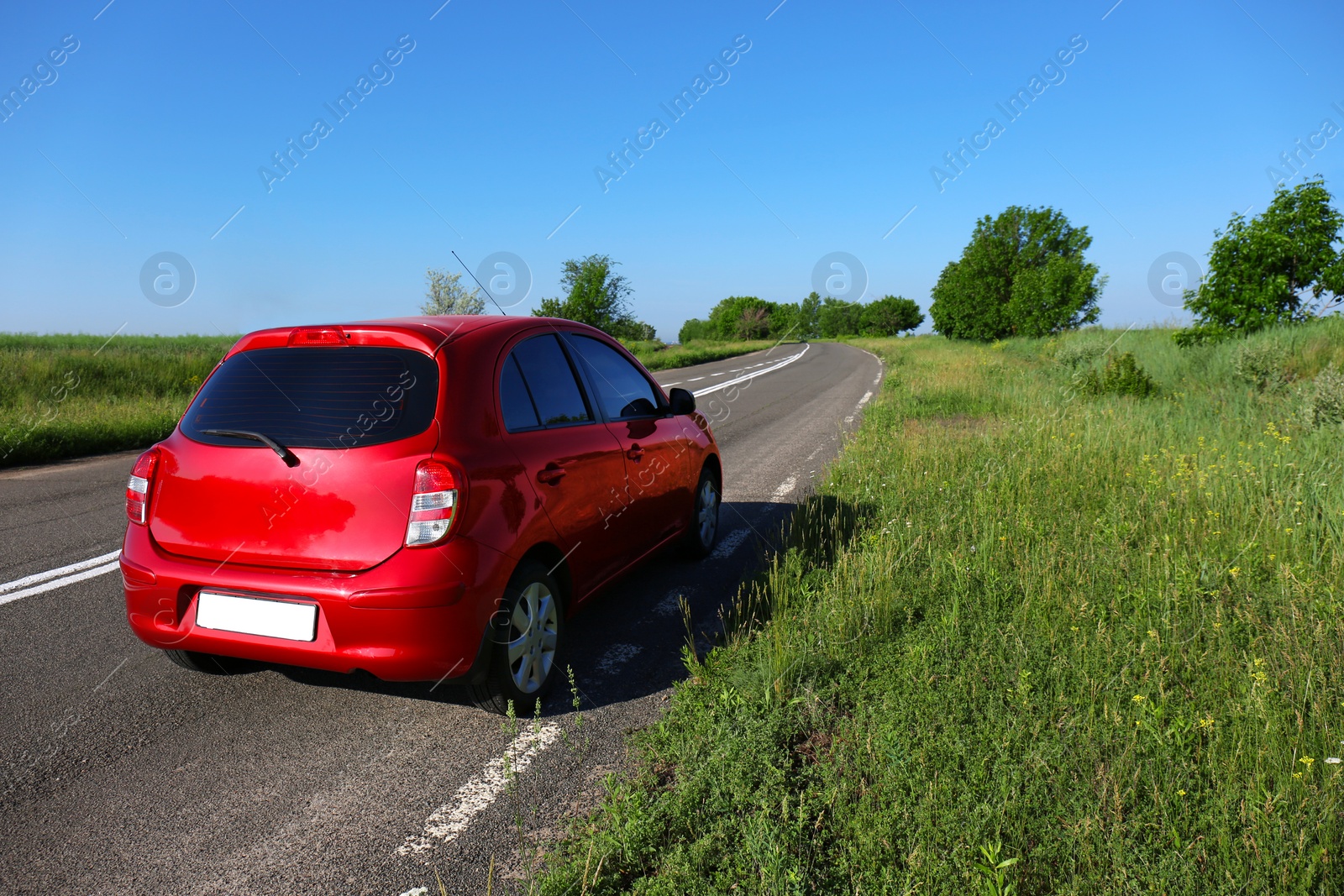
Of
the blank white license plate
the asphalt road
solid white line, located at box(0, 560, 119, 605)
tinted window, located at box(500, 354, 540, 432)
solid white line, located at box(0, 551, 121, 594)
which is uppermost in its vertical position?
tinted window, located at box(500, 354, 540, 432)

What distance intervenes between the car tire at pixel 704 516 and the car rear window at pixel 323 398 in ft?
8.33

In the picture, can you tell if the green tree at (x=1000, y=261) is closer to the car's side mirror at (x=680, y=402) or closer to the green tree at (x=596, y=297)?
the green tree at (x=596, y=297)

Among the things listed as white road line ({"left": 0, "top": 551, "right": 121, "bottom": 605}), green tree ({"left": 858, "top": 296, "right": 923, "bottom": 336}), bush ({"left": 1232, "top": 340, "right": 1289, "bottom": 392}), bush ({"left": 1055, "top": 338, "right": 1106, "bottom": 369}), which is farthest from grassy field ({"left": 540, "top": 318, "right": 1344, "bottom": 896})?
green tree ({"left": 858, "top": 296, "right": 923, "bottom": 336})

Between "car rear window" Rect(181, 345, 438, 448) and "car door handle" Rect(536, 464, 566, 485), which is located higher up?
"car rear window" Rect(181, 345, 438, 448)

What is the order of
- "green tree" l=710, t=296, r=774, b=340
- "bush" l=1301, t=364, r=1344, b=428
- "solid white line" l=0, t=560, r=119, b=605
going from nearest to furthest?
1. "solid white line" l=0, t=560, r=119, b=605
2. "bush" l=1301, t=364, r=1344, b=428
3. "green tree" l=710, t=296, r=774, b=340

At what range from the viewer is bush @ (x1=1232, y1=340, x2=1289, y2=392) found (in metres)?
10.5

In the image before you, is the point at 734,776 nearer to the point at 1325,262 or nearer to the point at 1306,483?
the point at 1306,483

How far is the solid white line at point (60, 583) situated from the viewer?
4.40m

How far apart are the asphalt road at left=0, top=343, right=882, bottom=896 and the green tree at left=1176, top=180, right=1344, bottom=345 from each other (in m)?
12.7

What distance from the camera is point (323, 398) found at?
3.00 meters

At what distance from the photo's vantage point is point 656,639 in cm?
400

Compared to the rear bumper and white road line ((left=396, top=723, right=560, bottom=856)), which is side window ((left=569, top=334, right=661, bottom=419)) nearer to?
the rear bumper

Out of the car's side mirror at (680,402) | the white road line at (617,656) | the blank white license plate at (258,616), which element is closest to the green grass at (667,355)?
the car's side mirror at (680,402)

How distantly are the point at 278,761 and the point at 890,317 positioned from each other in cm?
14102
